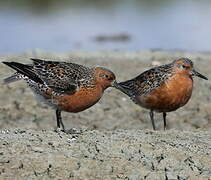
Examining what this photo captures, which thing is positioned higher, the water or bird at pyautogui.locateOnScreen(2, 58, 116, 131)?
bird at pyautogui.locateOnScreen(2, 58, 116, 131)

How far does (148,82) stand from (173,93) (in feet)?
2.01

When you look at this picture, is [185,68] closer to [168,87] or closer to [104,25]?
[168,87]

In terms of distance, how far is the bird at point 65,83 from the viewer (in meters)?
10.8

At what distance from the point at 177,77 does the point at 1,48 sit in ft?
45.9

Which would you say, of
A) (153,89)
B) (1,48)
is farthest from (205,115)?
(1,48)

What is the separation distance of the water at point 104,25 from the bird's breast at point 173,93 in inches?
494

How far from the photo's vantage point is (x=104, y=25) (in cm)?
3075

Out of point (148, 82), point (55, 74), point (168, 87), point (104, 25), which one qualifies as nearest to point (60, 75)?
point (55, 74)

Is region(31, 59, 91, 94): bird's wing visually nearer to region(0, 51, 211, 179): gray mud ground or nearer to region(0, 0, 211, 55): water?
region(0, 51, 211, 179): gray mud ground

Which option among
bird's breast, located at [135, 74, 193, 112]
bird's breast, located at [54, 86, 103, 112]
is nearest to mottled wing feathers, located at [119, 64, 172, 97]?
bird's breast, located at [135, 74, 193, 112]

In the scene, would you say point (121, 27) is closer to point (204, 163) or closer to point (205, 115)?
point (205, 115)

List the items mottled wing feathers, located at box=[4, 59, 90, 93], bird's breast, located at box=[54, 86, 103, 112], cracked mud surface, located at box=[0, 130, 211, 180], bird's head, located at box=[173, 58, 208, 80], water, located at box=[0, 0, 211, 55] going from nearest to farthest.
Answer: cracked mud surface, located at box=[0, 130, 211, 180] → bird's breast, located at box=[54, 86, 103, 112] → mottled wing feathers, located at box=[4, 59, 90, 93] → bird's head, located at box=[173, 58, 208, 80] → water, located at box=[0, 0, 211, 55]

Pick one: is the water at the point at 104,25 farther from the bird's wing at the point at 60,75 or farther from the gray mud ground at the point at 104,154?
the gray mud ground at the point at 104,154

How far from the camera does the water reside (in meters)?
26.1
